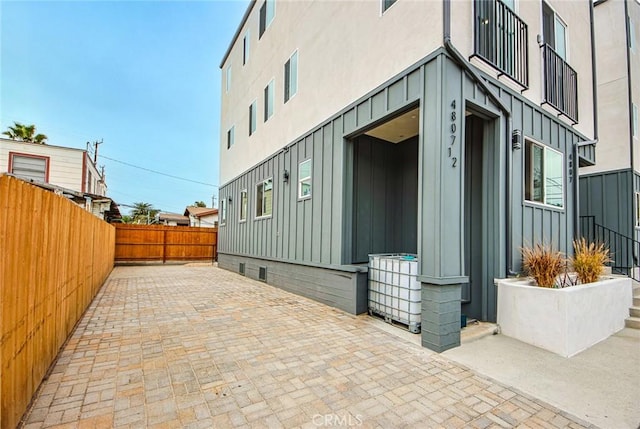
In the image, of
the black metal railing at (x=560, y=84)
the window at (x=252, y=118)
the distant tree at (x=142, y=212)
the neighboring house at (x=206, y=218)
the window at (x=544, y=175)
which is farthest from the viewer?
the distant tree at (x=142, y=212)

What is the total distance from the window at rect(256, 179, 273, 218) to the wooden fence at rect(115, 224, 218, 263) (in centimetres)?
681

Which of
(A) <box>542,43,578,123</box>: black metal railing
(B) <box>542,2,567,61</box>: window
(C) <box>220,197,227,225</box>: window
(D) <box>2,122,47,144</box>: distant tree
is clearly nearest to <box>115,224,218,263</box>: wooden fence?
(C) <box>220,197,227,225</box>: window

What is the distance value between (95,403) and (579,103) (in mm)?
8929

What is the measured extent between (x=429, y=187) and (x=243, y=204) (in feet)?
25.9

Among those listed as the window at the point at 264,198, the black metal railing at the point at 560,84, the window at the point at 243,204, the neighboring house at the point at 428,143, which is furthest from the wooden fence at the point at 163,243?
the black metal railing at the point at 560,84

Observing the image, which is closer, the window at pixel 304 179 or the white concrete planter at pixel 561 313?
the white concrete planter at pixel 561 313

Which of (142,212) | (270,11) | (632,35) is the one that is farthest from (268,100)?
(142,212)

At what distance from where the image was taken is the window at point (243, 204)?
33.7 feet

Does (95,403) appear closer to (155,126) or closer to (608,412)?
(608,412)

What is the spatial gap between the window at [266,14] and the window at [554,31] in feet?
21.4

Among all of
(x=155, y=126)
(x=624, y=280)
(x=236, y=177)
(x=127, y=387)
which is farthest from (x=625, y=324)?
(x=155, y=126)

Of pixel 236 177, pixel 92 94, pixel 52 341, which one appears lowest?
pixel 52 341

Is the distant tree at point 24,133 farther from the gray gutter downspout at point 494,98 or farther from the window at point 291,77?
the gray gutter downspout at point 494,98

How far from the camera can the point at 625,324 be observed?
459 cm
